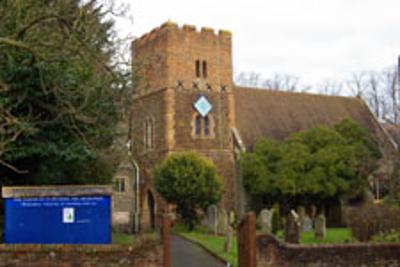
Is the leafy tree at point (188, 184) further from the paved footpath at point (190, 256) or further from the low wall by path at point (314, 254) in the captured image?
the low wall by path at point (314, 254)

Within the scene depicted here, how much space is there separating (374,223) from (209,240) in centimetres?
759

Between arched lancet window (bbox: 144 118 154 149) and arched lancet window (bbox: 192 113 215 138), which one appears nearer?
arched lancet window (bbox: 192 113 215 138)

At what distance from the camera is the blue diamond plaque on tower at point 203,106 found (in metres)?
33.8

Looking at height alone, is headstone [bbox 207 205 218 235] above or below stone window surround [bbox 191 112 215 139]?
below

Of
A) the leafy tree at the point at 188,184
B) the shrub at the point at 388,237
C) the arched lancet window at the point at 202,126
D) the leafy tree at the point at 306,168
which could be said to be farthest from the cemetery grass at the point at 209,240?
the arched lancet window at the point at 202,126

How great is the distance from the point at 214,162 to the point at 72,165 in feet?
54.8

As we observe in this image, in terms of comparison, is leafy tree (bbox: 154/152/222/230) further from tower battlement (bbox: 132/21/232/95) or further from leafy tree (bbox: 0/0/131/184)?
leafy tree (bbox: 0/0/131/184)

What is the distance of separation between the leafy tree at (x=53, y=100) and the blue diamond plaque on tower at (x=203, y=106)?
15237mm

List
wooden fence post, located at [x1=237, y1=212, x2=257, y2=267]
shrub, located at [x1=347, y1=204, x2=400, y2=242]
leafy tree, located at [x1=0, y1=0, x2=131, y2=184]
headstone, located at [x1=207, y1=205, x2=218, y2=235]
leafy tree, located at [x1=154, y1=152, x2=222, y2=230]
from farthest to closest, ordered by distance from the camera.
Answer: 1. leafy tree, located at [x1=154, y1=152, x2=222, y2=230]
2. headstone, located at [x1=207, y1=205, x2=218, y2=235]
3. shrub, located at [x1=347, y1=204, x2=400, y2=242]
4. leafy tree, located at [x1=0, y1=0, x2=131, y2=184]
5. wooden fence post, located at [x1=237, y1=212, x2=257, y2=267]

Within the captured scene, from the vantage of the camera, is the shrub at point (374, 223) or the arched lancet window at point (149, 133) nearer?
the shrub at point (374, 223)

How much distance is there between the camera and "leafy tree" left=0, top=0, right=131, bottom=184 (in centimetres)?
1372

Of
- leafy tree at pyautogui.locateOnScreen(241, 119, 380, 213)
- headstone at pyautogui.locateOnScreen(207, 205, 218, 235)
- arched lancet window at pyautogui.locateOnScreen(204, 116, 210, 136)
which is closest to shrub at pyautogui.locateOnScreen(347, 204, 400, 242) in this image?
headstone at pyautogui.locateOnScreen(207, 205, 218, 235)

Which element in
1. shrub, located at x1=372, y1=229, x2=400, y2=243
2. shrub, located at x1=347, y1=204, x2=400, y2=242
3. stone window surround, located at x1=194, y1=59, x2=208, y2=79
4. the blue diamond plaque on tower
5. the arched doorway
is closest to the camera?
shrub, located at x1=372, y1=229, x2=400, y2=243

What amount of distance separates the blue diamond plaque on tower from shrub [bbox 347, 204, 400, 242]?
54.8ft
